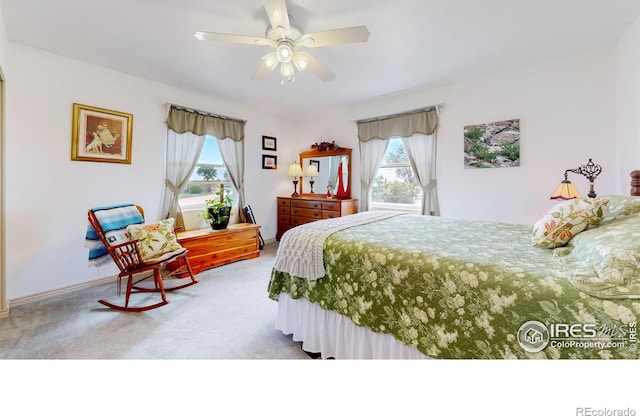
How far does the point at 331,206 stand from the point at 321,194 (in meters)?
0.68

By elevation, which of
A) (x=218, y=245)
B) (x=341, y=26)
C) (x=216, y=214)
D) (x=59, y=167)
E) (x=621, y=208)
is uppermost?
(x=341, y=26)

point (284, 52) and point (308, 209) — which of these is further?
point (308, 209)

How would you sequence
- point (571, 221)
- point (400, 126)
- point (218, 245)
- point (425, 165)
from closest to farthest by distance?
1. point (571, 221)
2. point (218, 245)
3. point (425, 165)
4. point (400, 126)

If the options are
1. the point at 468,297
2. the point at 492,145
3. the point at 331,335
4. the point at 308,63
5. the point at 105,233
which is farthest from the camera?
the point at 492,145

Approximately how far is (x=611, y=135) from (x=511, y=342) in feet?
9.73

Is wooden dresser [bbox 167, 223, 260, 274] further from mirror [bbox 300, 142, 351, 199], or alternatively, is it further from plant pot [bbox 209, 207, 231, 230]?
mirror [bbox 300, 142, 351, 199]

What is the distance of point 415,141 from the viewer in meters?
3.79

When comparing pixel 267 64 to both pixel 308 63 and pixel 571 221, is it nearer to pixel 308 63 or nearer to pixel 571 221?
pixel 308 63

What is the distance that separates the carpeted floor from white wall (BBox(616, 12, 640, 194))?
10.5 ft

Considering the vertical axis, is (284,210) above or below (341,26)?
below

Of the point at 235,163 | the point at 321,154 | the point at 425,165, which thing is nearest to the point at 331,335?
the point at 425,165

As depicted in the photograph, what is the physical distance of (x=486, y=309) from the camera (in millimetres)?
1032
